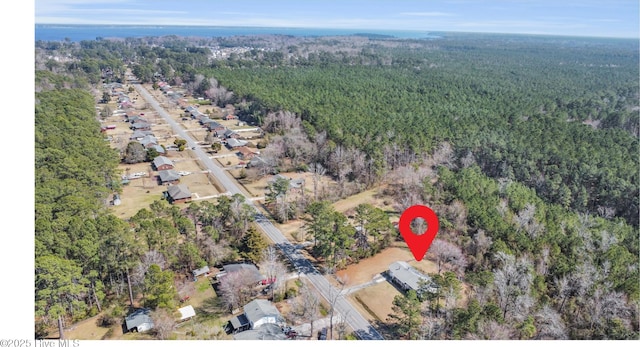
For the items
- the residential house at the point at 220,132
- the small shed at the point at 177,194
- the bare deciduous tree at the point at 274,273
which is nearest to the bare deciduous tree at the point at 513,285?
the bare deciduous tree at the point at 274,273

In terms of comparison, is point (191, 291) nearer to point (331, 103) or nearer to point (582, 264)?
point (582, 264)

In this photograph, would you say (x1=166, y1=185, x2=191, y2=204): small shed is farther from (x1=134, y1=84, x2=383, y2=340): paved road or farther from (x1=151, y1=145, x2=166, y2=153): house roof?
(x1=151, y1=145, x2=166, y2=153): house roof

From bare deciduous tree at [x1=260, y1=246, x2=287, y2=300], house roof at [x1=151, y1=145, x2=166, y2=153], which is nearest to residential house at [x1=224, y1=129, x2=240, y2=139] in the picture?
house roof at [x1=151, y1=145, x2=166, y2=153]

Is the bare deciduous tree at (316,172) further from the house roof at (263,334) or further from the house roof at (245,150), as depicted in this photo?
the house roof at (263,334)

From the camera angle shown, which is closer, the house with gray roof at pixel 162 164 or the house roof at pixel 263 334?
the house roof at pixel 263 334

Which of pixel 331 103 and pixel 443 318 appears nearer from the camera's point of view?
pixel 443 318

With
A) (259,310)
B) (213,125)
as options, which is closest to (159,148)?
(213,125)

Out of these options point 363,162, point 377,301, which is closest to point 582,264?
point 377,301
